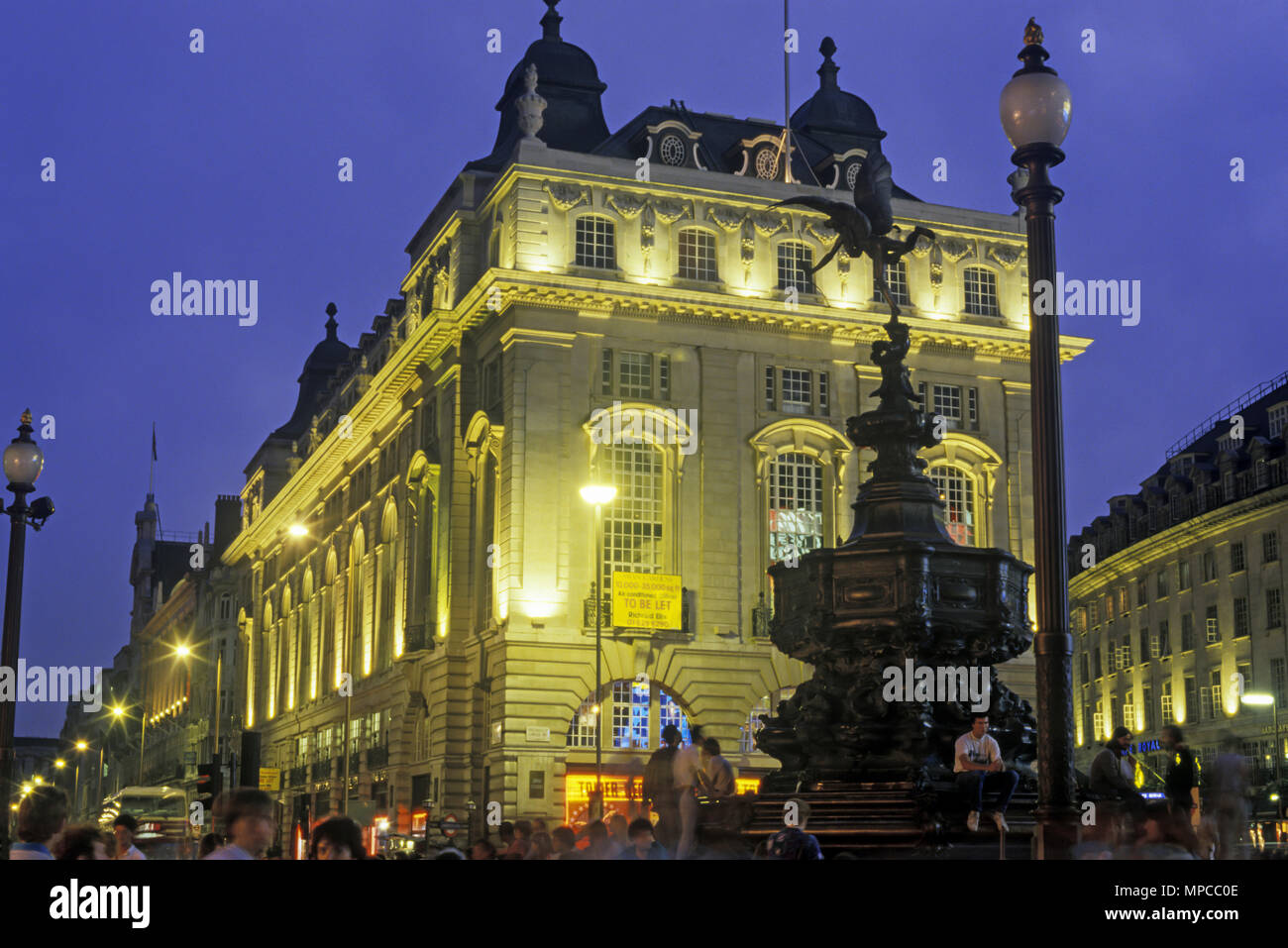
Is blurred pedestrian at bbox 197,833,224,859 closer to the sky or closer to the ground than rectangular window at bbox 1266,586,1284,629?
closer to the ground

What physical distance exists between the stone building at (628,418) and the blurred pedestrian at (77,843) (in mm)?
41941

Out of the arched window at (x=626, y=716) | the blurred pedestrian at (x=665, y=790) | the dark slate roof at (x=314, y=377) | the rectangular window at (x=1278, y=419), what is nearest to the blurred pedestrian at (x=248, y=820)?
the blurred pedestrian at (x=665, y=790)

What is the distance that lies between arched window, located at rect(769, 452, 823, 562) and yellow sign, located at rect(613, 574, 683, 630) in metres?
4.50

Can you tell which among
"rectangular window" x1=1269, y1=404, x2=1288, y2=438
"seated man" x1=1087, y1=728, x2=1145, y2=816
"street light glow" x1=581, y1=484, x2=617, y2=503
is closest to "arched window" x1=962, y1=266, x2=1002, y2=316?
"rectangular window" x1=1269, y1=404, x2=1288, y2=438

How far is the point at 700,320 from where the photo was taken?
5662cm

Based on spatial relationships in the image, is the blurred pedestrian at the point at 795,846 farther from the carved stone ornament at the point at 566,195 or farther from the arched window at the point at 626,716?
the carved stone ornament at the point at 566,195

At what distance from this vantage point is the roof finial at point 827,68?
221 feet

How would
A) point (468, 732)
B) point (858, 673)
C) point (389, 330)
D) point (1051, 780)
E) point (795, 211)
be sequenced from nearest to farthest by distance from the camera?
point (1051, 780), point (858, 673), point (468, 732), point (795, 211), point (389, 330)

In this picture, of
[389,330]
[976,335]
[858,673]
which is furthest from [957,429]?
[858,673]

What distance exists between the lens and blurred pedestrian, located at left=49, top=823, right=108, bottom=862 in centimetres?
902

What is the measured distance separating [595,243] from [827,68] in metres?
17.0

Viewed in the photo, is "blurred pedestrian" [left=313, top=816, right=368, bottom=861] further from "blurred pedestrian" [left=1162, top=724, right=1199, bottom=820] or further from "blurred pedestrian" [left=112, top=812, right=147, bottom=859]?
"blurred pedestrian" [left=1162, top=724, right=1199, bottom=820]
